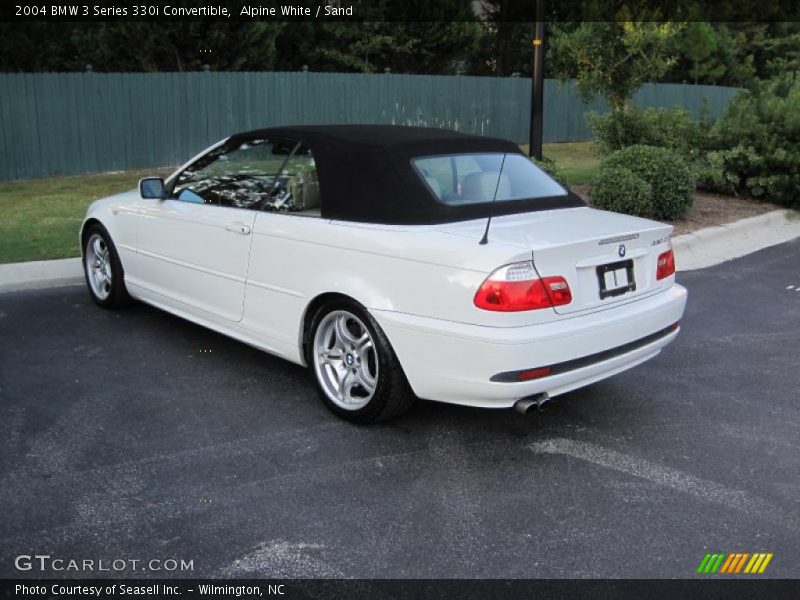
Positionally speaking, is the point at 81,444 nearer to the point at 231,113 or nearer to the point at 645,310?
the point at 645,310

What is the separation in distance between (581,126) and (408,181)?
2450 cm

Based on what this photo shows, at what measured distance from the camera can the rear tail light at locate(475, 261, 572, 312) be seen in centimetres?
404

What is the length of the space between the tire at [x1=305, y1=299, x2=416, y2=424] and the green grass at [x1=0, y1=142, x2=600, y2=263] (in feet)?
15.7

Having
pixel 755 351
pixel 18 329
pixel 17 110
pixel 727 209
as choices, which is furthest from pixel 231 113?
pixel 755 351

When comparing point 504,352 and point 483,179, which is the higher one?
point 483,179

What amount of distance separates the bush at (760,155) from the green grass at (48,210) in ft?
30.5

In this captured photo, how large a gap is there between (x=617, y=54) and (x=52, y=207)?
9.10 meters

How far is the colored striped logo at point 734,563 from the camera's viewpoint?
335cm

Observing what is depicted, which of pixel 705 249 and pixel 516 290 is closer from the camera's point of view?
pixel 516 290

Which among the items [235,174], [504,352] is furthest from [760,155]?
[504,352]

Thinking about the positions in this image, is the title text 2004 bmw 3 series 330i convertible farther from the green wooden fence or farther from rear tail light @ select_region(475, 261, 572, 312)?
the green wooden fence

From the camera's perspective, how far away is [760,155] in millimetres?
13203

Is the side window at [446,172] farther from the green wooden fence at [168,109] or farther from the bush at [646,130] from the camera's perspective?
the green wooden fence at [168,109]

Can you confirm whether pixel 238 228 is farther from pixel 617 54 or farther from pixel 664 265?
pixel 617 54
